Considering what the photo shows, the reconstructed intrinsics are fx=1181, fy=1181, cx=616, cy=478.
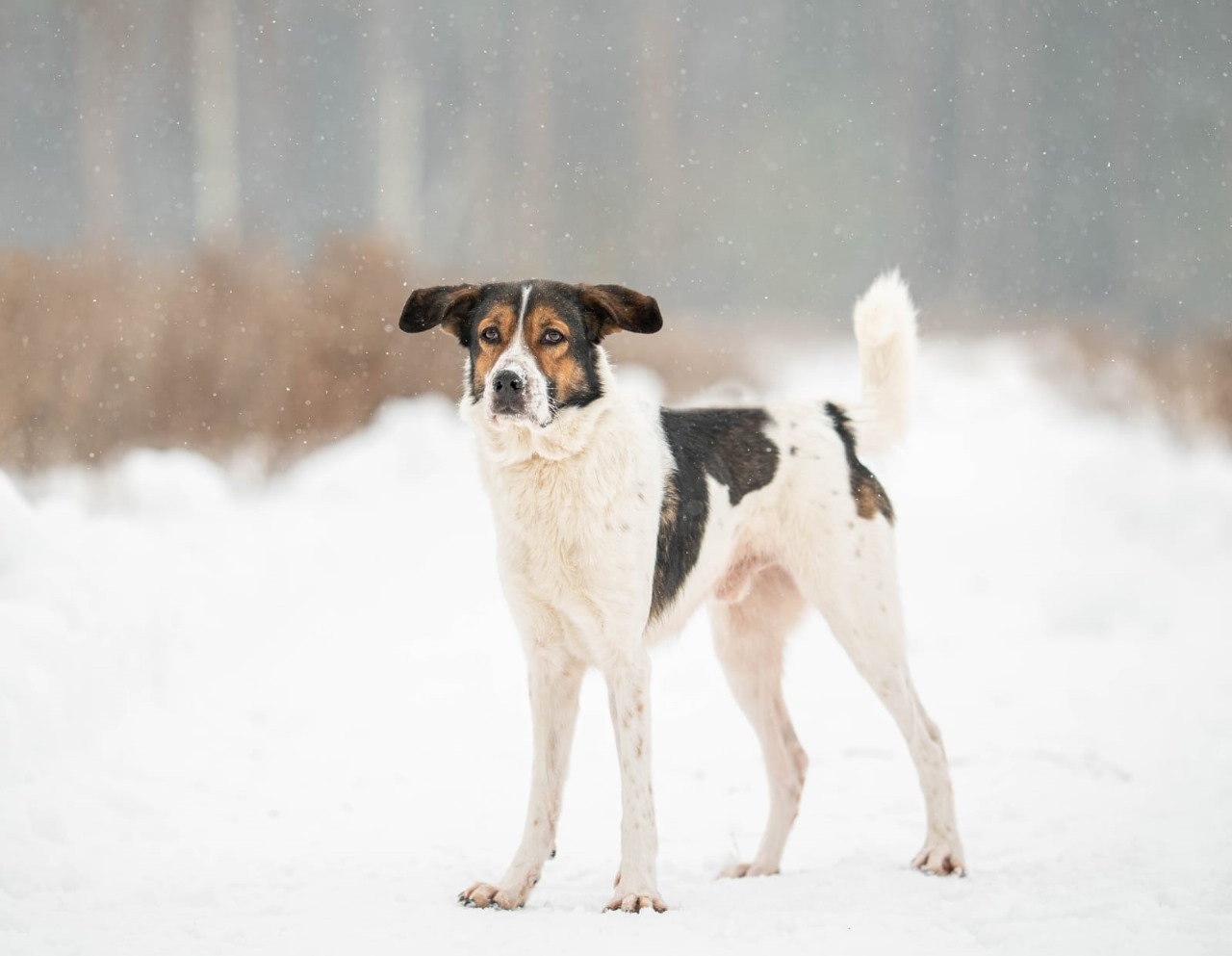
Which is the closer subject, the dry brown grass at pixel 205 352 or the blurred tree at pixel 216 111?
the dry brown grass at pixel 205 352

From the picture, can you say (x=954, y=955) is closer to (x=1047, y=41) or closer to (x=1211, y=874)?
(x=1211, y=874)

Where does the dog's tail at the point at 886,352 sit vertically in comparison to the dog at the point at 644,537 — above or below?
above

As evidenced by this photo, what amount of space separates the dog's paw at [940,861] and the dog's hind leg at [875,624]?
0.19m

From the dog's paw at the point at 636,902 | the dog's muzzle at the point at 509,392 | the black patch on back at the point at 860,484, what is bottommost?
the dog's paw at the point at 636,902

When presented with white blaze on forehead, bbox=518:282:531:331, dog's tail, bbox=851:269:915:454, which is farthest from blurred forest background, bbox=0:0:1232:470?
white blaze on forehead, bbox=518:282:531:331

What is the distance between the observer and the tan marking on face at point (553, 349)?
3662mm

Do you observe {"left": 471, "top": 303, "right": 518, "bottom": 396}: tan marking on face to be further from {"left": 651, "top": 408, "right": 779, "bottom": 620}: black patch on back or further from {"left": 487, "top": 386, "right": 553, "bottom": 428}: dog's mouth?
{"left": 651, "top": 408, "right": 779, "bottom": 620}: black patch on back

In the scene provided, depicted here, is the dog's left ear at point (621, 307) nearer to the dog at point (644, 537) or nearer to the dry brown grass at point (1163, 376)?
the dog at point (644, 537)

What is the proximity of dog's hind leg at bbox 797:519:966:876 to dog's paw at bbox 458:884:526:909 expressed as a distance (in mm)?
1487

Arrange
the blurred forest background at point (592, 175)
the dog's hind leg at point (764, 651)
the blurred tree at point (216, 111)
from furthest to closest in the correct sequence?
the blurred tree at point (216, 111)
the blurred forest background at point (592, 175)
the dog's hind leg at point (764, 651)

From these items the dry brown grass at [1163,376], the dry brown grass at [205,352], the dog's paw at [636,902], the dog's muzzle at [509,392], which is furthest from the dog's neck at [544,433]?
the dry brown grass at [1163,376]

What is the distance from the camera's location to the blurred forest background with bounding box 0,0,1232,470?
10.1m

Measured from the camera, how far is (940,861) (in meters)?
3.99

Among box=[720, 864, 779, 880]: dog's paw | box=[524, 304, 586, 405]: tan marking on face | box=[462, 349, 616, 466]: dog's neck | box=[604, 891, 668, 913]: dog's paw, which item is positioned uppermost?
box=[524, 304, 586, 405]: tan marking on face
